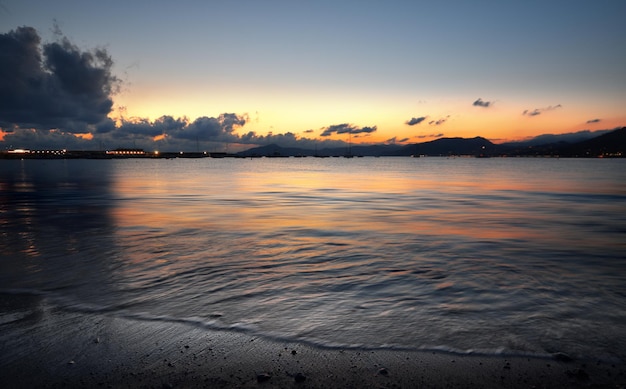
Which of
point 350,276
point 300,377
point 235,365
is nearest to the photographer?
point 300,377

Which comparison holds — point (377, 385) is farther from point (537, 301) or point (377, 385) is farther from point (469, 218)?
point (469, 218)

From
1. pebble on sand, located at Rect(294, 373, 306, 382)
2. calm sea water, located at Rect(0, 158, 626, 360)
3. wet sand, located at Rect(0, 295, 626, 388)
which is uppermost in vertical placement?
pebble on sand, located at Rect(294, 373, 306, 382)

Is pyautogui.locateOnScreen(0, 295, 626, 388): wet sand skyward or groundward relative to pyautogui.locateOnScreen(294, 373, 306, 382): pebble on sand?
groundward

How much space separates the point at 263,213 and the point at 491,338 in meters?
19.6

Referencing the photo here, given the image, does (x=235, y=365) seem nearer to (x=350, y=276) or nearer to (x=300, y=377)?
(x=300, y=377)

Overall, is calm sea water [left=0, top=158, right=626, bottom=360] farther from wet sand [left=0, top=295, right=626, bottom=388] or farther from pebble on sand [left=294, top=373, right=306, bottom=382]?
pebble on sand [left=294, top=373, right=306, bottom=382]

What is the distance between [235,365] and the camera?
17.8ft

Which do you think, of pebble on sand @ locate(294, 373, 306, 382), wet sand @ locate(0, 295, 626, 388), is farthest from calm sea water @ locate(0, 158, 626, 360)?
pebble on sand @ locate(294, 373, 306, 382)

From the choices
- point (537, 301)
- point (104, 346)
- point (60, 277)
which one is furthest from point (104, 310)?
point (537, 301)

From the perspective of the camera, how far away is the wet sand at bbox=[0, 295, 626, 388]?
5.00 metres

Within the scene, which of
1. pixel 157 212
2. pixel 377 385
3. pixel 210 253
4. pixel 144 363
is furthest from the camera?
pixel 157 212

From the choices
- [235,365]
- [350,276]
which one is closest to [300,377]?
[235,365]

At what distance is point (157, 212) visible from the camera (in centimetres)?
2506

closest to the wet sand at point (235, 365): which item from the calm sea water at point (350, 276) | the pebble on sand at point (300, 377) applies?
the pebble on sand at point (300, 377)
